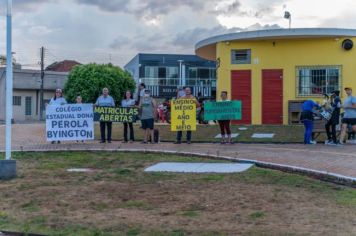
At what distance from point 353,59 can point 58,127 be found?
46.5ft

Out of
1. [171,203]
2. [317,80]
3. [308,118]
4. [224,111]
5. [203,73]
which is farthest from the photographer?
[203,73]

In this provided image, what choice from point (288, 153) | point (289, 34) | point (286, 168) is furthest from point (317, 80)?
point (286, 168)

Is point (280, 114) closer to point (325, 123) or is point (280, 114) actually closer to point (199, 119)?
point (199, 119)

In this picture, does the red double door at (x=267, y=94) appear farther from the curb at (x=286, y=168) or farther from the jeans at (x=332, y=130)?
the curb at (x=286, y=168)

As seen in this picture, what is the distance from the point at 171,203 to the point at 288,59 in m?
18.3

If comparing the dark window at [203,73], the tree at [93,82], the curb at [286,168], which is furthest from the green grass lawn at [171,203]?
the dark window at [203,73]

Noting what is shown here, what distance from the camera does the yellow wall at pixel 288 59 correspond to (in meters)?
24.8

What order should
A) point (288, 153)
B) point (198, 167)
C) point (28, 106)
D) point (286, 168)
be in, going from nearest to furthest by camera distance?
point (286, 168)
point (198, 167)
point (288, 153)
point (28, 106)

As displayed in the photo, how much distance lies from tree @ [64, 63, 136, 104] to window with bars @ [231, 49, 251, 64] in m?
26.2

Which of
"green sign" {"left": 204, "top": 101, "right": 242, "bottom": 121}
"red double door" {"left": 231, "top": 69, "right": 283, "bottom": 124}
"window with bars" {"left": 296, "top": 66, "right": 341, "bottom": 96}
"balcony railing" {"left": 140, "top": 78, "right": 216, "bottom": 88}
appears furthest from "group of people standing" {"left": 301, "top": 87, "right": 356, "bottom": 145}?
"balcony railing" {"left": 140, "top": 78, "right": 216, "bottom": 88}

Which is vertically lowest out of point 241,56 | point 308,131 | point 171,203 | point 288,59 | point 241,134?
point 171,203

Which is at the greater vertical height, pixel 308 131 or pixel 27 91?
pixel 27 91

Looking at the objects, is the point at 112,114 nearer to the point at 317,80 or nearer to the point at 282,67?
the point at 282,67

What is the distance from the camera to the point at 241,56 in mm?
25875
